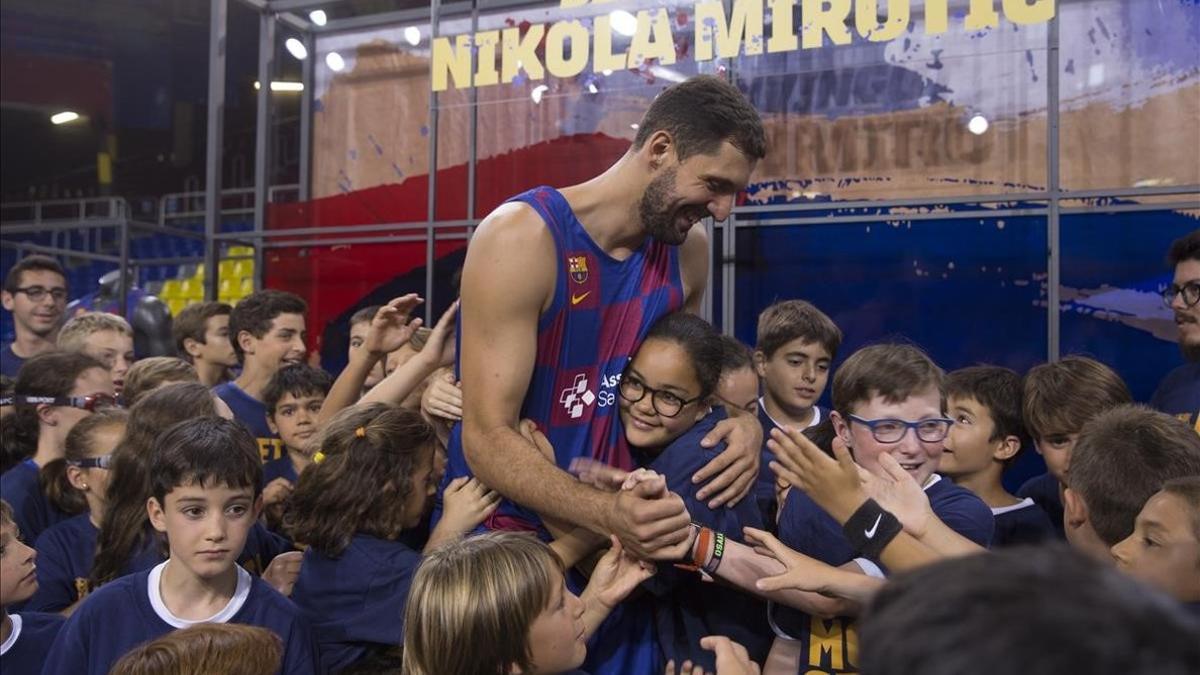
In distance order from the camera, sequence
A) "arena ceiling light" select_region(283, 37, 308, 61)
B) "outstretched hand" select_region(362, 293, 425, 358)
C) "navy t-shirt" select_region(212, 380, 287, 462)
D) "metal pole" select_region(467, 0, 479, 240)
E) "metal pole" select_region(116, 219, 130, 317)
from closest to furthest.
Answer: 1. "outstretched hand" select_region(362, 293, 425, 358)
2. "navy t-shirt" select_region(212, 380, 287, 462)
3. "metal pole" select_region(467, 0, 479, 240)
4. "metal pole" select_region(116, 219, 130, 317)
5. "arena ceiling light" select_region(283, 37, 308, 61)

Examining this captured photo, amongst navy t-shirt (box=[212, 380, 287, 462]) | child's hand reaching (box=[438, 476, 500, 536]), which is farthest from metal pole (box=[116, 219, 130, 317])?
child's hand reaching (box=[438, 476, 500, 536])

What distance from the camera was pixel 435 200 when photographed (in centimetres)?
779

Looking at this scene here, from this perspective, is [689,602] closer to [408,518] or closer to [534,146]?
[408,518]

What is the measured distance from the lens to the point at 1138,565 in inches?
92.7

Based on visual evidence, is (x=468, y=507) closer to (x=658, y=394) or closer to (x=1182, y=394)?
(x=658, y=394)

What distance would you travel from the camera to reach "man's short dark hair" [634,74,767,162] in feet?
9.09

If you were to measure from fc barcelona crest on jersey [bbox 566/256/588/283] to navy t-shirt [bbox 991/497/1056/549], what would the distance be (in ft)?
5.72

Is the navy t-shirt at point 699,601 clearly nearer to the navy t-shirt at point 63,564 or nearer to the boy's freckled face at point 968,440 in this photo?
the boy's freckled face at point 968,440

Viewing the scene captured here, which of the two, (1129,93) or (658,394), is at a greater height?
(1129,93)

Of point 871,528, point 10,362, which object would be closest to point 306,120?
point 10,362

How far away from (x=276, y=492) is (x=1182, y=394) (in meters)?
3.40

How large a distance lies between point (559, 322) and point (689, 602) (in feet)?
2.53

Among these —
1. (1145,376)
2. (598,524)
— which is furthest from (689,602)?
(1145,376)

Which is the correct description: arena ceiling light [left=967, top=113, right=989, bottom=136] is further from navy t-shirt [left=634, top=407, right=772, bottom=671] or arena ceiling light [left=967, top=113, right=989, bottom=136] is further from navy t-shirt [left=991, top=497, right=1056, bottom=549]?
navy t-shirt [left=634, top=407, right=772, bottom=671]
